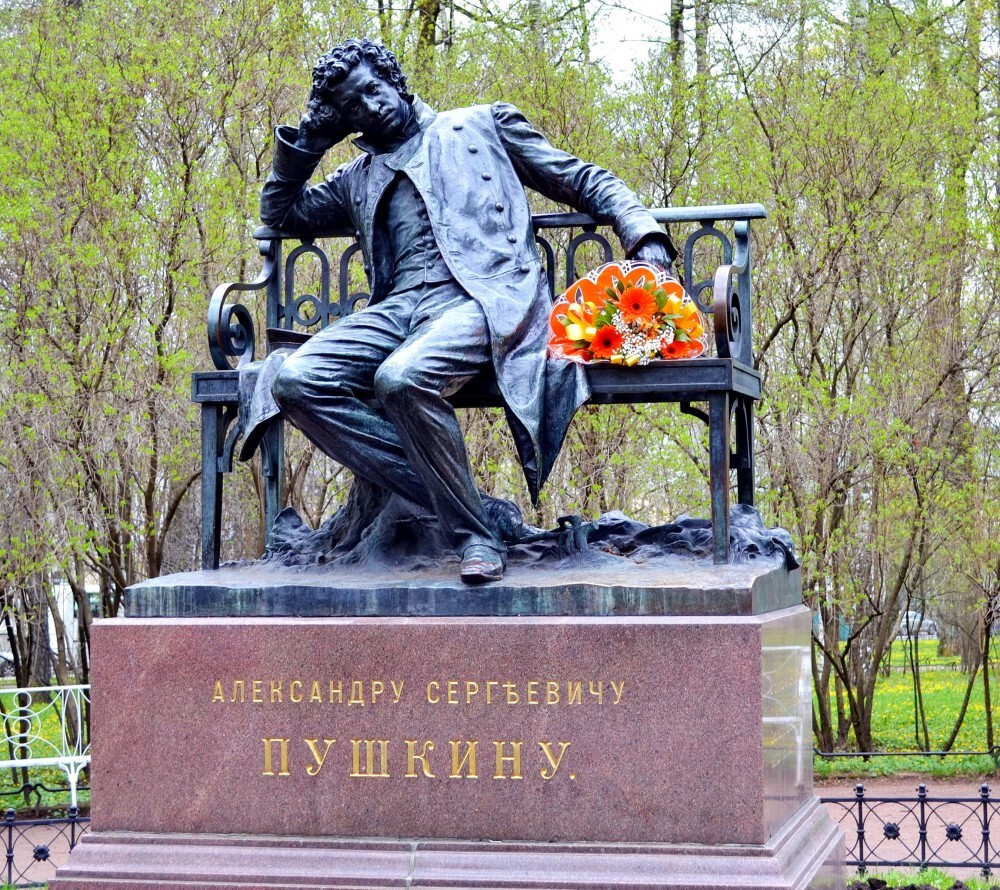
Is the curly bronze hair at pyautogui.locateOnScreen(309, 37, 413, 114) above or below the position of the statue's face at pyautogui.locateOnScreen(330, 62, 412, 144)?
above

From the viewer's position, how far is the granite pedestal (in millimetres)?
4406

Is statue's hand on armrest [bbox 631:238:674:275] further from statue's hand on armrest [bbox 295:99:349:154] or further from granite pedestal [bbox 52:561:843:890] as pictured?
statue's hand on armrest [bbox 295:99:349:154]

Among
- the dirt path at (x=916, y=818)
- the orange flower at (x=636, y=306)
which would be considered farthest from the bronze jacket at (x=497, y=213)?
the dirt path at (x=916, y=818)

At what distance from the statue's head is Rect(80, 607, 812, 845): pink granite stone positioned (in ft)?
5.96

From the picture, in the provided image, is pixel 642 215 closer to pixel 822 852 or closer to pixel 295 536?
pixel 295 536

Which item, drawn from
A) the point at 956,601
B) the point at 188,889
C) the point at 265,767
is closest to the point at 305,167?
the point at 265,767

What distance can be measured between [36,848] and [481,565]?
3.76 metres

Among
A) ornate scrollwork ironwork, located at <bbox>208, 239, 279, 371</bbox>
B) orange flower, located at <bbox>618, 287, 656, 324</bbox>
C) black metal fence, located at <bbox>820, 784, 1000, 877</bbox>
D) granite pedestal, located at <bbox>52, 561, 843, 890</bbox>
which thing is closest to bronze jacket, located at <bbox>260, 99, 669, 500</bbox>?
orange flower, located at <bbox>618, 287, 656, 324</bbox>

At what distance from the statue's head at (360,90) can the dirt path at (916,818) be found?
4.09 meters

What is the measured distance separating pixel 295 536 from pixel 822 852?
80.9 inches

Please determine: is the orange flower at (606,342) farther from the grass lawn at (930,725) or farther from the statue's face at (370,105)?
the grass lawn at (930,725)

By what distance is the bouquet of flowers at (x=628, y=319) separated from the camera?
4863 mm

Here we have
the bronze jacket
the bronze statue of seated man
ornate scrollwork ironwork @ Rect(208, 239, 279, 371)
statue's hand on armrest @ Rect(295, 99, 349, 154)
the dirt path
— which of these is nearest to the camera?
the bronze statue of seated man

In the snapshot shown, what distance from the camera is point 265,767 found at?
4.67 metres
